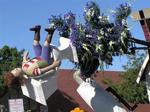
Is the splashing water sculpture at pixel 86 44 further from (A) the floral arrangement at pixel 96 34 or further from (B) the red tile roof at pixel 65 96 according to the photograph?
(B) the red tile roof at pixel 65 96

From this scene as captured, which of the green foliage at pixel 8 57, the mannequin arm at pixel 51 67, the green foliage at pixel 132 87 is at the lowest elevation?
the green foliage at pixel 132 87

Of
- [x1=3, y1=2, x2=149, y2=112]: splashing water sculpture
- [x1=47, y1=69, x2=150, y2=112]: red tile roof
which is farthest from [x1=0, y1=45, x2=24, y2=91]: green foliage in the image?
[x1=3, y1=2, x2=149, y2=112]: splashing water sculpture

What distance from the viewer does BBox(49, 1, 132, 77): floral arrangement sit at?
12.7 meters

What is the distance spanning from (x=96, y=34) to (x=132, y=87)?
24939 mm

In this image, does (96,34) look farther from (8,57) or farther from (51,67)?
(8,57)

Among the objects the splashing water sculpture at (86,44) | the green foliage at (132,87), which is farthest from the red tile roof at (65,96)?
the splashing water sculpture at (86,44)

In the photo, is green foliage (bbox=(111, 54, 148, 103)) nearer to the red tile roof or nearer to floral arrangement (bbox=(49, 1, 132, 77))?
the red tile roof

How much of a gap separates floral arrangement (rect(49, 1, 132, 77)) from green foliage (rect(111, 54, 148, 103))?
23.2m

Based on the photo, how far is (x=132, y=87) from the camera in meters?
37.3

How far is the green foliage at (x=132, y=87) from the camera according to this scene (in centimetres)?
3659

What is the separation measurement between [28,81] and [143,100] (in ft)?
79.6

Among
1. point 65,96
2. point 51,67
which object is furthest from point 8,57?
point 51,67

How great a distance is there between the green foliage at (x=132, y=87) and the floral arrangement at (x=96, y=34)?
23.2m

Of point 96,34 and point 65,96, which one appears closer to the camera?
point 96,34
